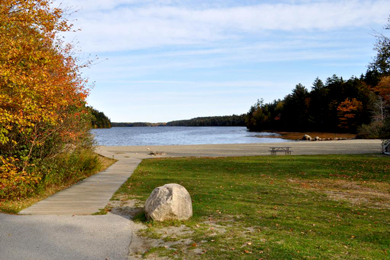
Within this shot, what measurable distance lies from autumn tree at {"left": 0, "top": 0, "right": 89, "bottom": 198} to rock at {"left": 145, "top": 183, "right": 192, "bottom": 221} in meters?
3.14

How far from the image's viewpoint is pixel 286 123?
306 ft

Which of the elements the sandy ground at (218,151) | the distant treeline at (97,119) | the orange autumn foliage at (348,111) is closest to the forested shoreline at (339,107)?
the orange autumn foliage at (348,111)

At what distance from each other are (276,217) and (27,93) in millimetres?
6078

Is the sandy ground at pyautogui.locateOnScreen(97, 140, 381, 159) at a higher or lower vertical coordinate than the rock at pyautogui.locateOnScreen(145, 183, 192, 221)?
lower

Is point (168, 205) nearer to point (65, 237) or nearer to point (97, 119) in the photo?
point (65, 237)

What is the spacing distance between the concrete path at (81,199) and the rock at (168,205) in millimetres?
1624

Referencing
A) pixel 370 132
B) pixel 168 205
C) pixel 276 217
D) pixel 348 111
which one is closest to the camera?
pixel 168 205

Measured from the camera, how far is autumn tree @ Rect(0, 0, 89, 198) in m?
7.22

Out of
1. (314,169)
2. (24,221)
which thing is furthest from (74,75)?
(314,169)

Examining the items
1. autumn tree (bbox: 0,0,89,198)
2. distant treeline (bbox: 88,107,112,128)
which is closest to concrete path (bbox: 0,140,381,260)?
autumn tree (bbox: 0,0,89,198)

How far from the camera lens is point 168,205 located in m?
6.66

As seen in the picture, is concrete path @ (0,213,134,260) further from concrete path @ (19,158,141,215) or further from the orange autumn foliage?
the orange autumn foliage

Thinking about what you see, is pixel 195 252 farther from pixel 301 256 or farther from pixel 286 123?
pixel 286 123

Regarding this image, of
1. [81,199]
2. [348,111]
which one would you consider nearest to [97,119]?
[348,111]
